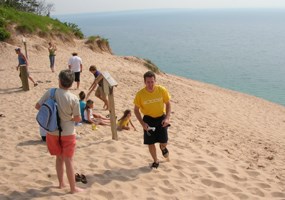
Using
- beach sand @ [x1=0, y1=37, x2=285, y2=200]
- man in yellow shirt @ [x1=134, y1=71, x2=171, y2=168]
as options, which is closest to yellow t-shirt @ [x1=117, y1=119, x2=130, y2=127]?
beach sand @ [x1=0, y1=37, x2=285, y2=200]

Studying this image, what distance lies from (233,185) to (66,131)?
285 cm

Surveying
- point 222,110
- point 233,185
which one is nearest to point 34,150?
point 233,185

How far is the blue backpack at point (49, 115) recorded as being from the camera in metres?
4.62

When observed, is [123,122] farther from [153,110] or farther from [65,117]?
[65,117]

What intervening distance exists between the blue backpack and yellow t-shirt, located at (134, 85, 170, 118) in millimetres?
1625

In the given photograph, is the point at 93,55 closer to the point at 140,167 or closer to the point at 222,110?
the point at 222,110

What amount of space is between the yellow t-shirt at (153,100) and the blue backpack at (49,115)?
1.63m

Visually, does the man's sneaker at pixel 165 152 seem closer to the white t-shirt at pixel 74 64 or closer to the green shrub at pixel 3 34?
the white t-shirt at pixel 74 64

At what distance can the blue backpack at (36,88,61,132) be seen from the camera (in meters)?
4.62

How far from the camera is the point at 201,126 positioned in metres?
10.8

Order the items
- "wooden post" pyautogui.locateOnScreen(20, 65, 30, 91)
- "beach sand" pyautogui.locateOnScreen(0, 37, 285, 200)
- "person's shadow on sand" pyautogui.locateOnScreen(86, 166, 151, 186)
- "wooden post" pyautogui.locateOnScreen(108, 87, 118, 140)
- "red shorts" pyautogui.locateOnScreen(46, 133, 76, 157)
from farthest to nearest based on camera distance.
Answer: "wooden post" pyautogui.locateOnScreen(20, 65, 30, 91) → "wooden post" pyautogui.locateOnScreen(108, 87, 118, 140) → "person's shadow on sand" pyautogui.locateOnScreen(86, 166, 151, 186) → "beach sand" pyautogui.locateOnScreen(0, 37, 285, 200) → "red shorts" pyautogui.locateOnScreen(46, 133, 76, 157)

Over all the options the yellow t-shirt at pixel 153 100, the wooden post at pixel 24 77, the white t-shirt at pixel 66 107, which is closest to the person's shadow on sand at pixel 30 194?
the white t-shirt at pixel 66 107

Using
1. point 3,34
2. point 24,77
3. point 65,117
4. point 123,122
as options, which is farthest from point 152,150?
point 3,34

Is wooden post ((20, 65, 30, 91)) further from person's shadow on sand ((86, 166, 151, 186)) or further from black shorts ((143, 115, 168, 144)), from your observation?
black shorts ((143, 115, 168, 144))
